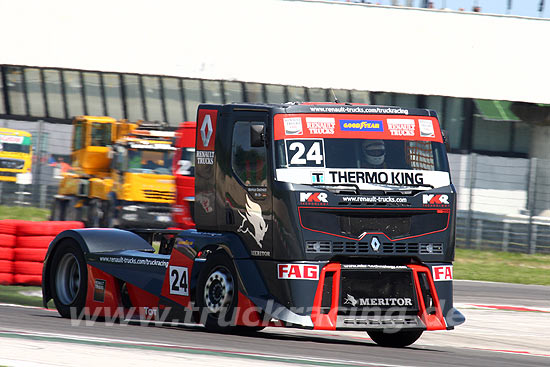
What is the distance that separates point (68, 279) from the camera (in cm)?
1134

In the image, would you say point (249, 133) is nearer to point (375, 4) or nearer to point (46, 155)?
point (46, 155)

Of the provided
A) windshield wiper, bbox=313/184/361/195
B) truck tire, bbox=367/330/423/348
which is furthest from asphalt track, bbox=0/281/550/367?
windshield wiper, bbox=313/184/361/195

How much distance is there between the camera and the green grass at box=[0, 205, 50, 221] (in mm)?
27234

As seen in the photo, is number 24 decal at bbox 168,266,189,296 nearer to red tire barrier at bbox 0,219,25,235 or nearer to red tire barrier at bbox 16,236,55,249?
red tire barrier at bbox 16,236,55,249

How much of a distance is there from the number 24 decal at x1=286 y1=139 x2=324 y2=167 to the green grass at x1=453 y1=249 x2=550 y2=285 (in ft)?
39.7

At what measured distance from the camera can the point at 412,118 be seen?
32.3 feet

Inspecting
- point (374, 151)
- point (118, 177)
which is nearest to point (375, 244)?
point (374, 151)

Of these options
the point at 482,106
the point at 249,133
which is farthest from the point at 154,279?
the point at 482,106

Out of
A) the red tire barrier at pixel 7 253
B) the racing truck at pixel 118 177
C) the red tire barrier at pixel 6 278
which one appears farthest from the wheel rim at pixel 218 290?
the racing truck at pixel 118 177

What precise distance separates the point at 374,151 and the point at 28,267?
6322 mm

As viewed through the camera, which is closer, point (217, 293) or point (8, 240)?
point (217, 293)

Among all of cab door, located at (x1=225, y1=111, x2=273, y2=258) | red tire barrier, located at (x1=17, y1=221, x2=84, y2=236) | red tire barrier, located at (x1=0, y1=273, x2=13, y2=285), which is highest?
cab door, located at (x1=225, y1=111, x2=273, y2=258)

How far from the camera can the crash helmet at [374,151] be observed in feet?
31.1

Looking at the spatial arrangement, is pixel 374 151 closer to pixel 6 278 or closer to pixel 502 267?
pixel 6 278
